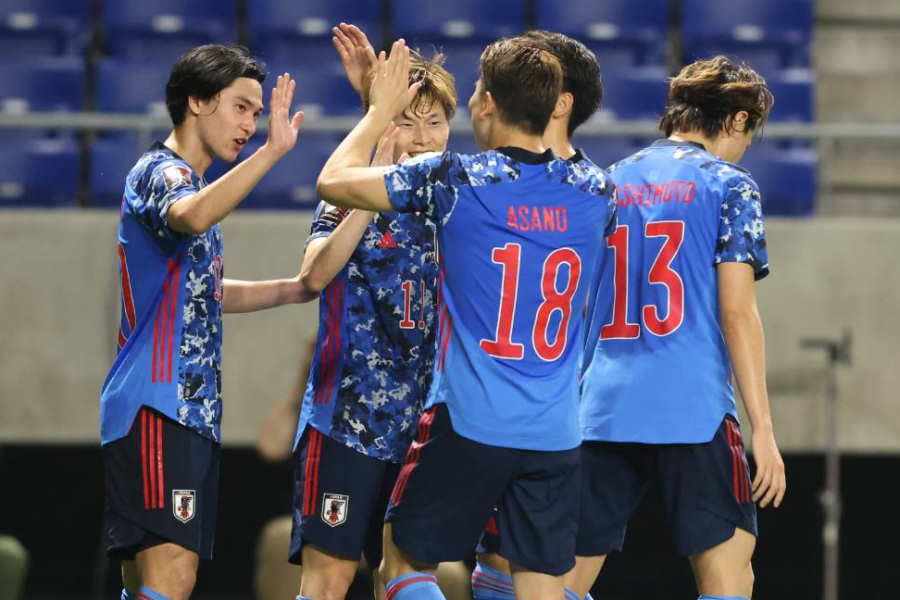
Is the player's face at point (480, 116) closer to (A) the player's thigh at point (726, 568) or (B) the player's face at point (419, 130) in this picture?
(B) the player's face at point (419, 130)

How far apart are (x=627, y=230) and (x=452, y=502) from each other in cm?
90

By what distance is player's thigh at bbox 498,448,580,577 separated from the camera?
11.3 ft

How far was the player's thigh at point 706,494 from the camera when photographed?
3740 millimetres

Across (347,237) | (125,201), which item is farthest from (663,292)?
(125,201)

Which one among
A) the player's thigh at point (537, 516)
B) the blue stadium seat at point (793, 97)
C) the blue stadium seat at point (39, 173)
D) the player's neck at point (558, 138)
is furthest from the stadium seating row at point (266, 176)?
the player's thigh at point (537, 516)

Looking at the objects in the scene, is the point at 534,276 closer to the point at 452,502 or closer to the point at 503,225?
the point at 503,225

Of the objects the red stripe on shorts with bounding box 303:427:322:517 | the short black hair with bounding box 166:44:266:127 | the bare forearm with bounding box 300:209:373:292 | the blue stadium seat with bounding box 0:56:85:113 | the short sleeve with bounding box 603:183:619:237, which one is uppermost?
the blue stadium seat with bounding box 0:56:85:113

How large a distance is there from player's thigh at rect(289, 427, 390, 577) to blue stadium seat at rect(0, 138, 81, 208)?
444cm

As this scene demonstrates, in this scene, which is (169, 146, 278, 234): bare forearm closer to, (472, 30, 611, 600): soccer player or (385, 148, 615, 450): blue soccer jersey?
(385, 148, 615, 450): blue soccer jersey

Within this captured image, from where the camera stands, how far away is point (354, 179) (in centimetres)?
335

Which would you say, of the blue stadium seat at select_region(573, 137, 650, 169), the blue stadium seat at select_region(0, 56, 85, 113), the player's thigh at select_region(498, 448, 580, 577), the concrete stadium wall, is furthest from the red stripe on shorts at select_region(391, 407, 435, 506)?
the blue stadium seat at select_region(0, 56, 85, 113)

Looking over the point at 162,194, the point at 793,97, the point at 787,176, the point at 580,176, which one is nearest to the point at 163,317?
the point at 162,194

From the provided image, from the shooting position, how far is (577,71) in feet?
11.8

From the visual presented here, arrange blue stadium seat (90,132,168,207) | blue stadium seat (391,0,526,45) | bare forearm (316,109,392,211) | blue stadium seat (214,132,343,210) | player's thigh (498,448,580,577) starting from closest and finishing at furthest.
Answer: bare forearm (316,109,392,211), player's thigh (498,448,580,577), blue stadium seat (90,132,168,207), blue stadium seat (214,132,343,210), blue stadium seat (391,0,526,45)
